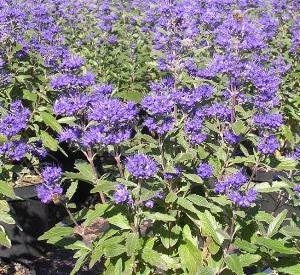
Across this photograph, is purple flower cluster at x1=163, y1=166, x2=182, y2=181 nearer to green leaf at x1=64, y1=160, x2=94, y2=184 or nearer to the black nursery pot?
green leaf at x1=64, y1=160, x2=94, y2=184

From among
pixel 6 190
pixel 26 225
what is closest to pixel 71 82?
pixel 6 190

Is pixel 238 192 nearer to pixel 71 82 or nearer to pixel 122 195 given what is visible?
pixel 122 195

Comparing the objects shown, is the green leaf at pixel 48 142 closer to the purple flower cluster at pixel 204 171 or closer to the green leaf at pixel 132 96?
the green leaf at pixel 132 96

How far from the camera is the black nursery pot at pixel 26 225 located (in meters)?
4.57

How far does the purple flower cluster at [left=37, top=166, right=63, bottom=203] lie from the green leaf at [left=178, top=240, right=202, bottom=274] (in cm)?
78

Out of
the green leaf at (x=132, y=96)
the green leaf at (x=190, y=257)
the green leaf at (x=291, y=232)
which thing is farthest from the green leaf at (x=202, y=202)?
the green leaf at (x=132, y=96)

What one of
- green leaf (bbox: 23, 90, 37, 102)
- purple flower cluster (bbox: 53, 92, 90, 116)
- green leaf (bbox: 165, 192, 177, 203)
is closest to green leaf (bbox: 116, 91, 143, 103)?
green leaf (bbox: 23, 90, 37, 102)

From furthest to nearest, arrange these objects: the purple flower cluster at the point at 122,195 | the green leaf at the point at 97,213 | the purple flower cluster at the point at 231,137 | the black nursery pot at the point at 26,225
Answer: the black nursery pot at the point at 26,225 → the purple flower cluster at the point at 231,137 → the green leaf at the point at 97,213 → the purple flower cluster at the point at 122,195

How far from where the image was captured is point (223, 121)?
3.51 metres

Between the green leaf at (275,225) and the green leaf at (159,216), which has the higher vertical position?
the green leaf at (159,216)

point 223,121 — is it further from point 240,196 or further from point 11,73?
point 11,73

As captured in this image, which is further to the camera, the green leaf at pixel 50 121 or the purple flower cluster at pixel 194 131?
the green leaf at pixel 50 121

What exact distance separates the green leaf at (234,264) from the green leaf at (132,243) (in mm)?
494

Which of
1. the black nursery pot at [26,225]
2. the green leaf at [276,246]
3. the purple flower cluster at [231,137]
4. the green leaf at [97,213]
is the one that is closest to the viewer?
the green leaf at [276,246]
